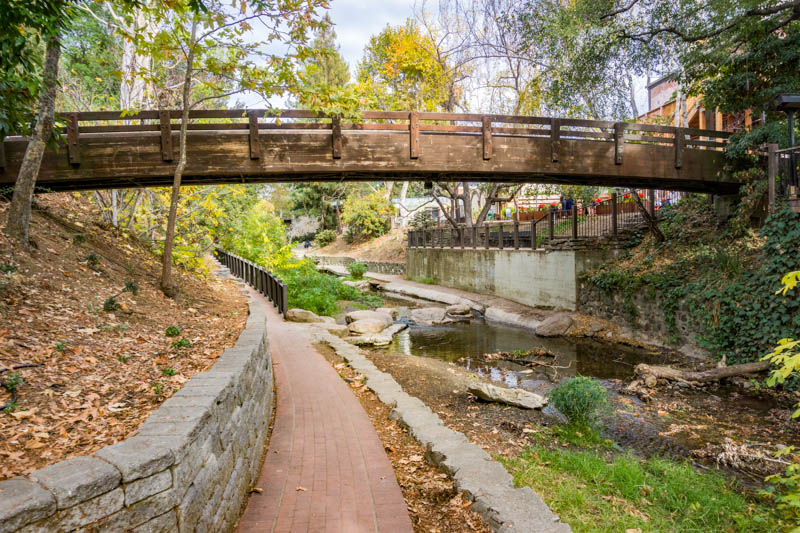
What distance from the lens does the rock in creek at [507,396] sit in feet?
22.1

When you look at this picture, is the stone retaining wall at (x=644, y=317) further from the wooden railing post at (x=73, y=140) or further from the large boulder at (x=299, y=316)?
the wooden railing post at (x=73, y=140)

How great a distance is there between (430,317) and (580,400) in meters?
9.91

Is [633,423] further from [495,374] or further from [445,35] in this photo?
[445,35]

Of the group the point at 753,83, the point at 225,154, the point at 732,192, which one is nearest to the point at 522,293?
the point at 732,192

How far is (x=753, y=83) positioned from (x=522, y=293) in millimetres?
9216

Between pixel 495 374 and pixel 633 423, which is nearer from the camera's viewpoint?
pixel 633 423

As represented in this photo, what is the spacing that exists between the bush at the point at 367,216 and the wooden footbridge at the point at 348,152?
1979 cm

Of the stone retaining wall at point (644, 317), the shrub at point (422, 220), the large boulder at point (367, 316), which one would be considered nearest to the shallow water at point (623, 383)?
the stone retaining wall at point (644, 317)

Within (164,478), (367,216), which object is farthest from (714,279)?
(367,216)

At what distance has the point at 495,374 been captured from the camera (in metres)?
9.48

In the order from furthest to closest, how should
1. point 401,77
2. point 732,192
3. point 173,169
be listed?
point 401,77 < point 732,192 < point 173,169

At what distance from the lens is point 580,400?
5.80 metres

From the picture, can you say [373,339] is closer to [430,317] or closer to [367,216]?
[430,317]

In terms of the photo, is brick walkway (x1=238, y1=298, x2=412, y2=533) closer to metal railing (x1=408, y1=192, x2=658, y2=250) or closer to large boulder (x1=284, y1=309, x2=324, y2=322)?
large boulder (x1=284, y1=309, x2=324, y2=322)
